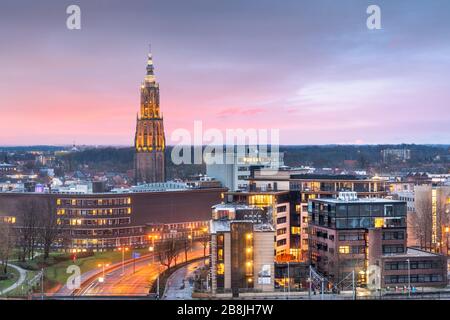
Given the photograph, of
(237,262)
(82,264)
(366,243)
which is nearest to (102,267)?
(82,264)

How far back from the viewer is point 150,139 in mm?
33875

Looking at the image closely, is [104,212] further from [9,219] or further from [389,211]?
[389,211]

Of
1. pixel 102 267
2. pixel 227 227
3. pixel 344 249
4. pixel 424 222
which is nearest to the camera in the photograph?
pixel 227 227

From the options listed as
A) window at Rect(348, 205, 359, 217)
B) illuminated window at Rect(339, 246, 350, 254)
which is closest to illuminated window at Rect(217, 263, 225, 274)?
illuminated window at Rect(339, 246, 350, 254)

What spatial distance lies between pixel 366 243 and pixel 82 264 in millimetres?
8565

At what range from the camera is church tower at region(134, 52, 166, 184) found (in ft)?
110

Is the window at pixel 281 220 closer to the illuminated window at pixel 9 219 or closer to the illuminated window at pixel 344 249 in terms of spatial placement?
the illuminated window at pixel 344 249

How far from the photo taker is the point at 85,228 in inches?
864

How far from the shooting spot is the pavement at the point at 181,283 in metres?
12.3

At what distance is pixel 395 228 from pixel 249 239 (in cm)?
322

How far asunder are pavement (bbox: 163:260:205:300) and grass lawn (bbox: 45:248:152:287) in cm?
253

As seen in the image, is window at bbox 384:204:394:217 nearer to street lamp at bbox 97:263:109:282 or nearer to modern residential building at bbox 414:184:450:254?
modern residential building at bbox 414:184:450:254
